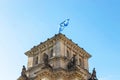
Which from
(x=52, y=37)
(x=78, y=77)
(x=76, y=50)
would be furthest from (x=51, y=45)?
(x=78, y=77)

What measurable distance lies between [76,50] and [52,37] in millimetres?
5779

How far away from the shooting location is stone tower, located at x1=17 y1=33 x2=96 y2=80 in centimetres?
5088

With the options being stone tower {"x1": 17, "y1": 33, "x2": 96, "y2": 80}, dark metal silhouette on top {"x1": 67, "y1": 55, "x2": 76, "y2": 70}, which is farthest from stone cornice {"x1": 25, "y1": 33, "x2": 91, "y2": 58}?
dark metal silhouette on top {"x1": 67, "y1": 55, "x2": 76, "y2": 70}

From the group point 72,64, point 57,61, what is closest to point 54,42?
point 57,61

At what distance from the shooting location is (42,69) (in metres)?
50.5

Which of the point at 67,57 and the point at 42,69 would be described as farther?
the point at 67,57

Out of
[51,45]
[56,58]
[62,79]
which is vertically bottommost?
[62,79]

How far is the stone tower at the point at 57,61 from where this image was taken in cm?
5088

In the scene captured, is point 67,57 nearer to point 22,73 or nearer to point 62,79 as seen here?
point 62,79

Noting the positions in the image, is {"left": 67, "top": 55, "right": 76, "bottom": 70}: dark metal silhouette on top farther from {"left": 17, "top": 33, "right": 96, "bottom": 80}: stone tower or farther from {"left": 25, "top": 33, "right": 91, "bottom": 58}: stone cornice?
{"left": 25, "top": 33, "right": 91, "bottom": 58}: stone cornice

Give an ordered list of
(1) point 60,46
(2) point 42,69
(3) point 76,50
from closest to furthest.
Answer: (2) point 42,69 < (1) point 60,46 < (3) point 76,50

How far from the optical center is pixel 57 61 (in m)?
53.0

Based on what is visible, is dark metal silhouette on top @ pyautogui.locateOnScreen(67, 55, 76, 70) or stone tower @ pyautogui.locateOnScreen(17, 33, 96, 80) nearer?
stone tower @ pyautogui.locateOnScreen(17, 33, 96, 80)

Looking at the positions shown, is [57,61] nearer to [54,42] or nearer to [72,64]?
[72,64]
